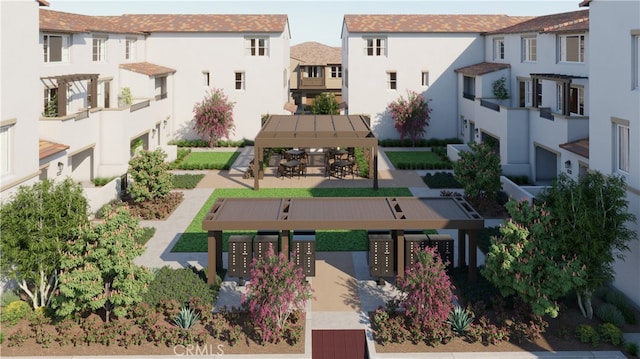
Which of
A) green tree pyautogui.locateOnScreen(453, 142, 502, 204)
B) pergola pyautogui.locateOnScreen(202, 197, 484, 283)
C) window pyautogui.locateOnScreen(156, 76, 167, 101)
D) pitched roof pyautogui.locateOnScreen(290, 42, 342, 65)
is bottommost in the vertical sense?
pergola pyautogui.locateOnScreen(202, 197, 484, 283)

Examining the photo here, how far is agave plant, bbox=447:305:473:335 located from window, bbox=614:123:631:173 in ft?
21.1

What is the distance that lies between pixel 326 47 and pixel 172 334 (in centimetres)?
7014

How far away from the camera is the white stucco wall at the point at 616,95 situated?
15695 mm

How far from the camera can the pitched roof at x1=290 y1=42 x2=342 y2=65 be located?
73.0 meters

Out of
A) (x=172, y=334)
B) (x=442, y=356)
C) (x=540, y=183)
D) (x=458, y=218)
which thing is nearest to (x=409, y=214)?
(x=458, y=218)

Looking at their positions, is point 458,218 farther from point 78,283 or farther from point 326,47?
point 326,47

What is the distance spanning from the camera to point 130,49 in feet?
138

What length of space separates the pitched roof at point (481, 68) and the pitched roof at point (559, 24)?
2189 millimetres

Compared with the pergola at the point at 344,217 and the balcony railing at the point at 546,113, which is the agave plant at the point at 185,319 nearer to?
the pergola at the point at 344,217

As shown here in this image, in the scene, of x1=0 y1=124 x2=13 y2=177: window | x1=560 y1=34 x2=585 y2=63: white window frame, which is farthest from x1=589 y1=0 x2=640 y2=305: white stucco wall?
x1=0 y1=124 x2=13 y2=177: window

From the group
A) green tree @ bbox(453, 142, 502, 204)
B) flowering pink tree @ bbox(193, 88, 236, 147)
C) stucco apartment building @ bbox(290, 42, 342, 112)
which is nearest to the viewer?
green tree @ bbox(453, 142, 502, 204)

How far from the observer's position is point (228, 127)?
44781 millimetres

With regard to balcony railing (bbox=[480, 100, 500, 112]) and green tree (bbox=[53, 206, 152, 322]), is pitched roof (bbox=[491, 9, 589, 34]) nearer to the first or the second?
balcony railing (bbox=[480, 100, 500, 112])

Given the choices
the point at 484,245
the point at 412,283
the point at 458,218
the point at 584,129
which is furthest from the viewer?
the point at 584,129
